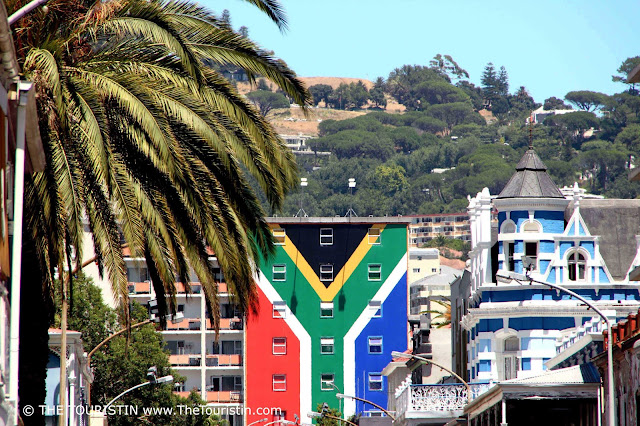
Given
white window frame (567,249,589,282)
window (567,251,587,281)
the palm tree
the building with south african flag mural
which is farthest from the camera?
the building with south african flag mural

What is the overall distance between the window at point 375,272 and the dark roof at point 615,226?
49708mm

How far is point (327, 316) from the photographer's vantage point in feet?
354

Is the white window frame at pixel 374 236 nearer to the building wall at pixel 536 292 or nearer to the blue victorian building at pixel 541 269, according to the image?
the blue victorian building at pixel 541 269

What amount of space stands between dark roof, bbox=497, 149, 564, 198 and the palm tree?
115 ft

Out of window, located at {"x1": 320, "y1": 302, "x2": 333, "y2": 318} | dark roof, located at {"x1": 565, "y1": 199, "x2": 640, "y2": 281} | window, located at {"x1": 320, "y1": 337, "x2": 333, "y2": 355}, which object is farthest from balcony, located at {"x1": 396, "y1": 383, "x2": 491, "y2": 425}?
window, located at {"x1": 320, "y1": 302, "x2": 333, "y2": 318}

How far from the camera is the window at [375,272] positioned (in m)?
110

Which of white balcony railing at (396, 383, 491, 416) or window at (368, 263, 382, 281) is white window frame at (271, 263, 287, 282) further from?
white balcony railing at (396, 383, 491, 416)

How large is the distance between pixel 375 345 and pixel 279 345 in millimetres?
7423

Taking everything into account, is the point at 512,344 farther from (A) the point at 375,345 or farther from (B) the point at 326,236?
(B) the point at 326,236

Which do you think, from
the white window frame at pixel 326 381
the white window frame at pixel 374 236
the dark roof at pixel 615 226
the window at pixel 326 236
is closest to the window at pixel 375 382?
the white window frame at pixel 326 381

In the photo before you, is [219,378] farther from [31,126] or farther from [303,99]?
[31,126]

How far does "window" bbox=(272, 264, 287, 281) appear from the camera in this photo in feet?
353

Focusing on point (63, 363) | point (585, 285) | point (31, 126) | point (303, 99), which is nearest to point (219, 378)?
point (585, 285)

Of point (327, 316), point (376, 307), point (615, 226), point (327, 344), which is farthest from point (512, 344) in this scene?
point (376, 307)
